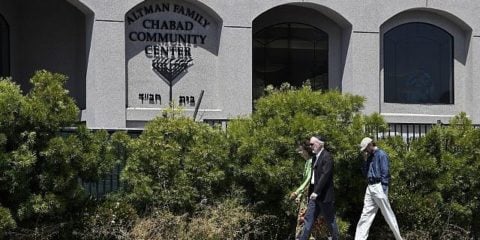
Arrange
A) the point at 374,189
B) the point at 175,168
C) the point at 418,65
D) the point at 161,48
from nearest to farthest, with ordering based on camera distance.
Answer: the point at 374,189 < the point at 175,168 < the point at 161,48 < the point at 418,65

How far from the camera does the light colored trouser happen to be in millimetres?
11336

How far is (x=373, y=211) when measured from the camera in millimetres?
11555

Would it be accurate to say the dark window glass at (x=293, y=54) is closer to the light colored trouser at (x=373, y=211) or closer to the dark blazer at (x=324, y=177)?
the light colored trouser at (x=373, y=211)

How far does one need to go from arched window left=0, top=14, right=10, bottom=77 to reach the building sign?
3479 mm

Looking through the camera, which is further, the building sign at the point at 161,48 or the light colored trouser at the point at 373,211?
the building sign at the point at 161,48

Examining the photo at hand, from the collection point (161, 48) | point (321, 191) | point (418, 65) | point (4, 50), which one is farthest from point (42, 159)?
point (418, 65)

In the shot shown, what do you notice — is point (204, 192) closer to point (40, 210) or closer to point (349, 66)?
point (40, 210)

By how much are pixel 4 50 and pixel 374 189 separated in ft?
35.3

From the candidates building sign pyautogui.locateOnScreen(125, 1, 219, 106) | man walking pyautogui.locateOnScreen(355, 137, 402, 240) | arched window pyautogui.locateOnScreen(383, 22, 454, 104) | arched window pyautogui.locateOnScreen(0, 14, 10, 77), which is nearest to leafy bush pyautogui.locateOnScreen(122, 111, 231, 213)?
man walking pyautogui.locateOnScreen(355, 137, 402, 240)

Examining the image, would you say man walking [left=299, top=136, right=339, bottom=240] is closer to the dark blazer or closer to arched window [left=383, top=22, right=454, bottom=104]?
the dark blazer

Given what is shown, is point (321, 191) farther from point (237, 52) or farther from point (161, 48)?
point (161, 48)

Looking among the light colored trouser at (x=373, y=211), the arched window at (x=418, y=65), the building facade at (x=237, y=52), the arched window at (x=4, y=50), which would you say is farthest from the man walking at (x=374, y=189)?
the arched window at (x=4, y=50)

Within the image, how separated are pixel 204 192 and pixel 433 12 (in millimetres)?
10026

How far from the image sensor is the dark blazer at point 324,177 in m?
10.6
